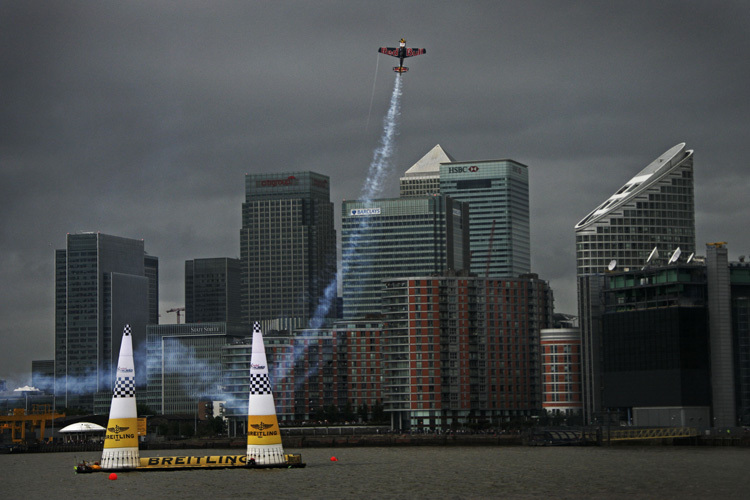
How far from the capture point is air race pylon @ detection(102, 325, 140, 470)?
124500 millimetres

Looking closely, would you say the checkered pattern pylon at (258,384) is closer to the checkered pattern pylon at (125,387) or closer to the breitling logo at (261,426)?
the breitling logo at (261,426)

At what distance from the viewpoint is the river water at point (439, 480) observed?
5079 inches

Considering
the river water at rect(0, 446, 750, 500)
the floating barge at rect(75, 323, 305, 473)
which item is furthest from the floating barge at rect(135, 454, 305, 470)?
the floating barge at rect(75, 323, 305, 473)

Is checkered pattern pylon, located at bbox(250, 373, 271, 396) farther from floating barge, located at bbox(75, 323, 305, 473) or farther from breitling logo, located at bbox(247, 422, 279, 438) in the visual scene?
breitling logo, located at bbox(247, 422, 279, 438)

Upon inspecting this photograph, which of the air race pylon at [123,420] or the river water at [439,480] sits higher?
the air race pylon at [123,420]

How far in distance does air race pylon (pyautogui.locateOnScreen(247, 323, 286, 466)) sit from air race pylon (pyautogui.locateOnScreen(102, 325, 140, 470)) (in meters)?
11.8

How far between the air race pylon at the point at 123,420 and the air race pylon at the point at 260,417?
1177cm

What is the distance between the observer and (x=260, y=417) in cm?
12188

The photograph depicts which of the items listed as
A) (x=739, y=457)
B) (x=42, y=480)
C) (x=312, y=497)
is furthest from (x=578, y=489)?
(x=42, y=480)

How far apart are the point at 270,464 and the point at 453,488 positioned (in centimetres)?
2208

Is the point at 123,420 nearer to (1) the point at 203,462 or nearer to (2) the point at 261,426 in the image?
(2) the point at 261,426

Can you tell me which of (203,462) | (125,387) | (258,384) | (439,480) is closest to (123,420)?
(125,387)

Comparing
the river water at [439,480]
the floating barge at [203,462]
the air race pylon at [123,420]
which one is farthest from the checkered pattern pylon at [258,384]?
the air race pylon at [123,420]

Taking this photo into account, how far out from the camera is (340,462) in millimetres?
189625
